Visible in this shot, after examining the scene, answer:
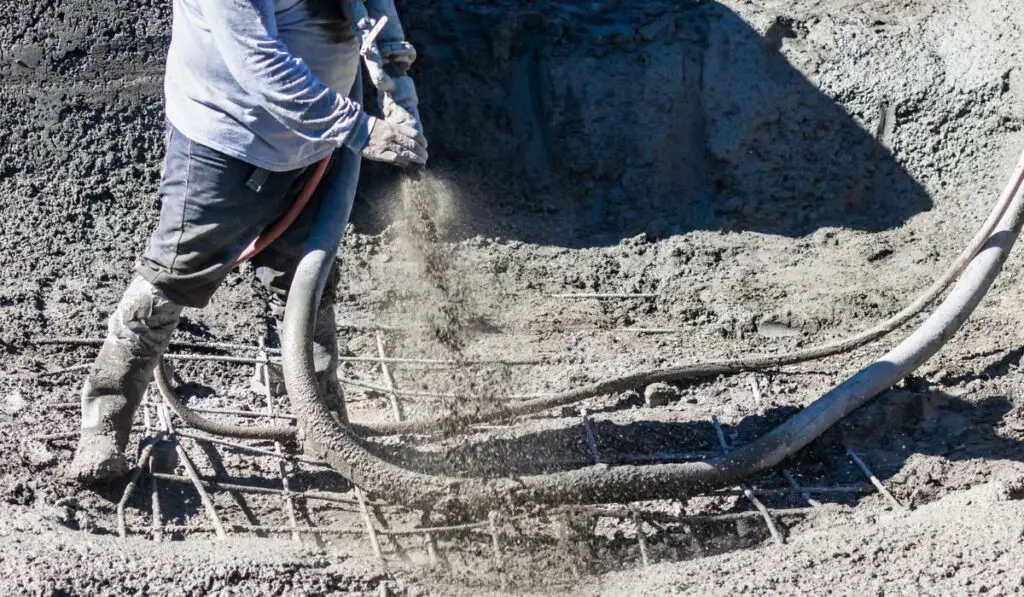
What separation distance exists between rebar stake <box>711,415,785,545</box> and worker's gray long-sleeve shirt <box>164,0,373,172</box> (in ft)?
4.62

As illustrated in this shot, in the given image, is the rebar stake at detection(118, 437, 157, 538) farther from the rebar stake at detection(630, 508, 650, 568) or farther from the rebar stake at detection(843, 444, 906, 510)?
the rebar stake at detection(843, 444, 906, 510)

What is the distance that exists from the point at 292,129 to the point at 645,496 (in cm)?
127

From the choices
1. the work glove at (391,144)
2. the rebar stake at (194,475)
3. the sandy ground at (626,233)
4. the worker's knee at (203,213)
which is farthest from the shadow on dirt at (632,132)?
the work glove at (391,144)

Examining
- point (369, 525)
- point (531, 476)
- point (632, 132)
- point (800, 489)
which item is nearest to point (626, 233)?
point (632, 132)

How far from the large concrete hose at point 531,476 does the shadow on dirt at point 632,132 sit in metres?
1.75

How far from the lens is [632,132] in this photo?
5.68m

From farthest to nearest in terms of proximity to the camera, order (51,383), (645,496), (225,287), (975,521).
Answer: (225,287) < (51,383) < (645,496) < (975,521)

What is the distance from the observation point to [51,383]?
3.99 meters

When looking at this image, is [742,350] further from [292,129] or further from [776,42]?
[292,129]

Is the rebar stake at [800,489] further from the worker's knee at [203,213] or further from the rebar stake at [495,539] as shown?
the worker's knee at [203,213]

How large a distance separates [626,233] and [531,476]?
2.48m

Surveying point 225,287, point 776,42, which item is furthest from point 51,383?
point 776,42

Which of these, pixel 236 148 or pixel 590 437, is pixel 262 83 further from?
pixel 590 437

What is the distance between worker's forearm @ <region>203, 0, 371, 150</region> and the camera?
108 inches
